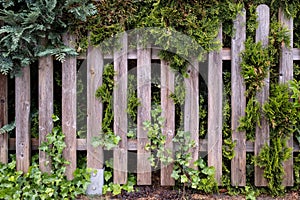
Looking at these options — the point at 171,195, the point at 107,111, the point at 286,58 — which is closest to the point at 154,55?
the point at 107,111

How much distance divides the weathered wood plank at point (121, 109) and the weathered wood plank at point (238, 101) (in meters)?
0.92

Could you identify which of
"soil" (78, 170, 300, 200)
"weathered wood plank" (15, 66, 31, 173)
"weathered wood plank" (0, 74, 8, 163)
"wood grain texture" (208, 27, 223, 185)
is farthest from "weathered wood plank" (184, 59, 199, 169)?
"weathered wood plank" (0, 74, 8, 163)

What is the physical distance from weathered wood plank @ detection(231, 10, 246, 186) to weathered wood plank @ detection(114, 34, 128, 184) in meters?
0.92

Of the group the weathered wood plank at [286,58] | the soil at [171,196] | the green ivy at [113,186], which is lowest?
the soil at [171,196]

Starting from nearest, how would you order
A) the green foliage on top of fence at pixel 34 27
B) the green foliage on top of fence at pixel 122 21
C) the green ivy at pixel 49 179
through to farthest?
the green foliage on top of fence at pixel 34 27 < the green foliage on top of fence at pixel 122 21 < the green ivy at pixel 49 179

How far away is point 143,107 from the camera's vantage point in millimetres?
2998

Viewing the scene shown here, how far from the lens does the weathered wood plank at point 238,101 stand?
116 inches

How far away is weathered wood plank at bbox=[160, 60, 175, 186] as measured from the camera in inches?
117

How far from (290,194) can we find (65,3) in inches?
99.6

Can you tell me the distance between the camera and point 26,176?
3014 mm

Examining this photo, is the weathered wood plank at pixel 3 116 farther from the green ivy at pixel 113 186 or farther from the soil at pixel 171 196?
the green ivy at pixel 113 186

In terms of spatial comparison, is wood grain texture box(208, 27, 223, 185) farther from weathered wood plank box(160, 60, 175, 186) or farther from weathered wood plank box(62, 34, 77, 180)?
weathered wood plank box(62, 34, 77, 180)

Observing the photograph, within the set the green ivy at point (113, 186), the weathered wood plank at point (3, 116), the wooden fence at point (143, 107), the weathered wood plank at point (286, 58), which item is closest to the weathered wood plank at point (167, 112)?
the wooden fence at point (143, 107)

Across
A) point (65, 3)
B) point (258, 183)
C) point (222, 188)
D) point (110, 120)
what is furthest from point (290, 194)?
point (65, 3)
